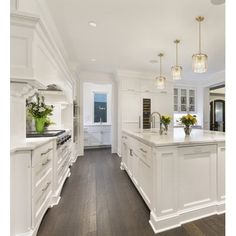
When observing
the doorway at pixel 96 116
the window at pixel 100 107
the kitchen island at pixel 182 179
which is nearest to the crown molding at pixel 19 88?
the kitchen island at pixel 182 179

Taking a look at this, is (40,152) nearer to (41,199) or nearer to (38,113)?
(41,199)

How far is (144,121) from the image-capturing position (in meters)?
5.16

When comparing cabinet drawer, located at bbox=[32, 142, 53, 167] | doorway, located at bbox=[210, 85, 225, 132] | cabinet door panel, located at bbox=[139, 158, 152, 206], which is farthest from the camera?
doorway, located at bbox=[210, 85, 225, 132]

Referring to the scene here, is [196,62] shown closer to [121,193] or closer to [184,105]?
[121,193]

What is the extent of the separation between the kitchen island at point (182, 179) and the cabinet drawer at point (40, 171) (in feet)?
4.19

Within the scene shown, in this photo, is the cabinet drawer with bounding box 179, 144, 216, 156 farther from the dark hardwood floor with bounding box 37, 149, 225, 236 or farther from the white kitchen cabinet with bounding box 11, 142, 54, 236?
the white kitchen cabinet with bounding box 11, 142, 54, 236

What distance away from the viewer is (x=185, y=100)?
6.34 metres

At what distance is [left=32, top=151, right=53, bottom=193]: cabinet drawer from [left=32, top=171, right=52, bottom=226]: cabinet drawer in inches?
2.8

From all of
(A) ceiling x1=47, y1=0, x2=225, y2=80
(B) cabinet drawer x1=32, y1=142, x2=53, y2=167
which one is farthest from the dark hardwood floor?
(A) ceiling x1=47, y1=0, x2=225, y2=80

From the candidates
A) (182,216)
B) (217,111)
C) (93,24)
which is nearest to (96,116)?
(93,24)

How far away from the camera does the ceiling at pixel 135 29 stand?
6.81 feet

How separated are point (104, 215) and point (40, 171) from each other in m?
0.99

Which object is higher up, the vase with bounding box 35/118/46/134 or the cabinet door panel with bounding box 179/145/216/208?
the vase with bounding box 35/118/46/134

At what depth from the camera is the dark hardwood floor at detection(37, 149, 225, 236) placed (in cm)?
161
